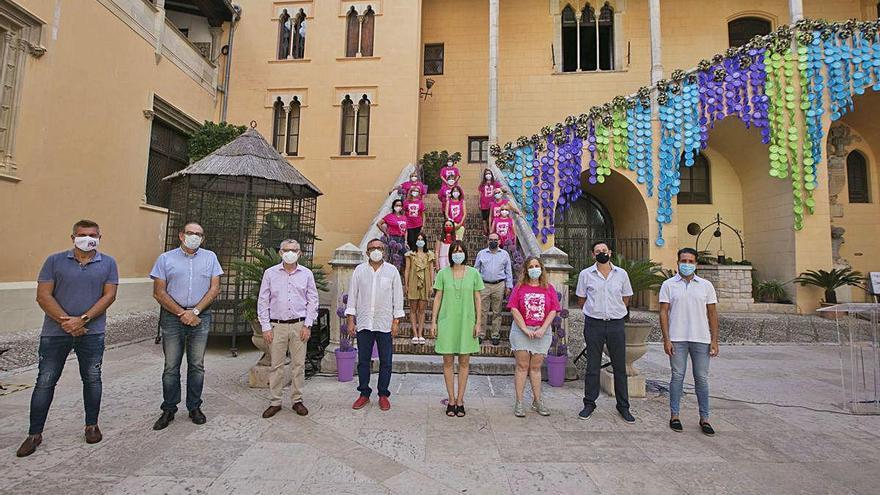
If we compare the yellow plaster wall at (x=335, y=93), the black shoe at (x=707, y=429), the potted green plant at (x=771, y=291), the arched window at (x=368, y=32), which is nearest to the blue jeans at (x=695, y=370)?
the black shoe at (x=707, y=429)

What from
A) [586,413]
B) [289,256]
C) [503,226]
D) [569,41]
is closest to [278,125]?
[503,226]

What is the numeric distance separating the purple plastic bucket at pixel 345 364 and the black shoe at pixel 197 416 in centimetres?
184

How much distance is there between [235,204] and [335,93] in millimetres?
6758

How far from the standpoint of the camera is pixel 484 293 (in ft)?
21.2

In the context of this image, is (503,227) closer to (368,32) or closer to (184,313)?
(184,313)

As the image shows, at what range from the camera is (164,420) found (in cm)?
404

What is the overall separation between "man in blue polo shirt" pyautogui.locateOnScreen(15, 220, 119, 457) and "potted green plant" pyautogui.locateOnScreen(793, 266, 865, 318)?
14409 mm

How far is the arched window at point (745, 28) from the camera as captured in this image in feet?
47.5

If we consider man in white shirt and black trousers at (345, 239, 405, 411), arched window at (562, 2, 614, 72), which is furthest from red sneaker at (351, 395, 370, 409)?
arched window at (562, 2, 614, 72)

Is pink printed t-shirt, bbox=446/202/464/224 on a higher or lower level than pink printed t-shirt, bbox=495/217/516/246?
higher

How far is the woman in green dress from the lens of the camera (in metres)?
4.49

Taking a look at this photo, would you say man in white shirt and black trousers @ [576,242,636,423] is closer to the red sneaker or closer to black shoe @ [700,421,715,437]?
black shoe @ [700,421,715,437]

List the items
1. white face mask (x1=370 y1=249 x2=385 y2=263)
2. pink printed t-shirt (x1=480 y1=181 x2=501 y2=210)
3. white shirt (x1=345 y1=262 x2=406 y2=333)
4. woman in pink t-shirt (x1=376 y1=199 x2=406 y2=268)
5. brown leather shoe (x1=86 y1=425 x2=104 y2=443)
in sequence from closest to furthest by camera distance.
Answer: brown leather shoe (x1=86 y1=425 x2=104 y2=443)
white shirt (x1=345 y1=262 x2=406 y2=333)
white face mask (x1=370 y1=249 x2=385 y2=263)
woman in pink t-shirt (x1=376 y1=199 x2=406 y2=268)
pink printed t-shirt (x1=480 y1=181 x2=501 y2=210)

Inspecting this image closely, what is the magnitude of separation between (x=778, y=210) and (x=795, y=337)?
13.8 feet
